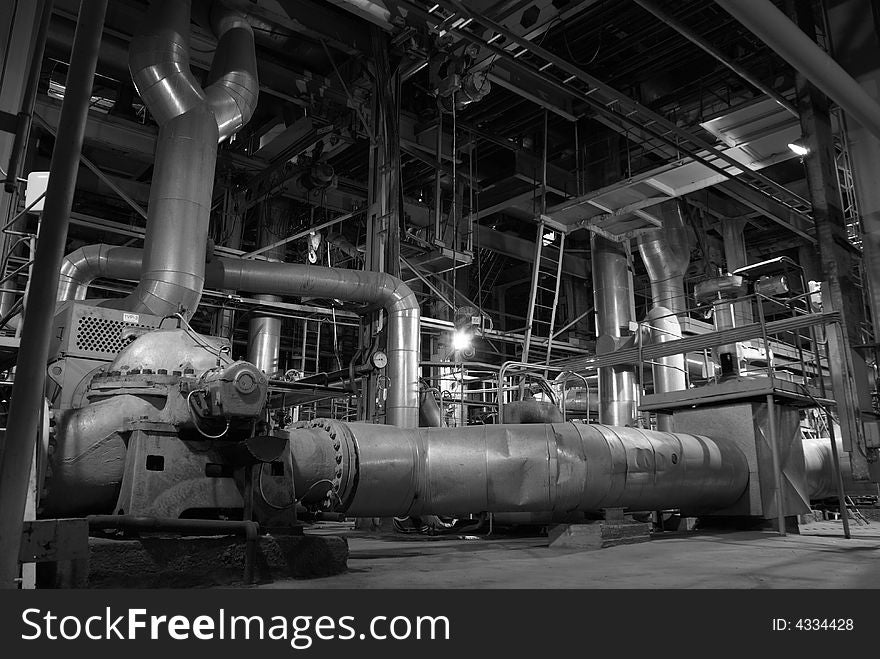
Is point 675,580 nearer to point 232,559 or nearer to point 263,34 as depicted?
point 232,559

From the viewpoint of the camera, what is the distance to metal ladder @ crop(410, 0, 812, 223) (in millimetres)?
6629

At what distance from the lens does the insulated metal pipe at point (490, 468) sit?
4.26 meters

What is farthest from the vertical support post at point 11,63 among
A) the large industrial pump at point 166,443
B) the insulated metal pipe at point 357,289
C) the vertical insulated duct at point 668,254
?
the vertical insulated duct at point 668,254

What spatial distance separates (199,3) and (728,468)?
24.6ft

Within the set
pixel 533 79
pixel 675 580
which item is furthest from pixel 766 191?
→ pixel 675 580

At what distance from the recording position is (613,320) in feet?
37.7

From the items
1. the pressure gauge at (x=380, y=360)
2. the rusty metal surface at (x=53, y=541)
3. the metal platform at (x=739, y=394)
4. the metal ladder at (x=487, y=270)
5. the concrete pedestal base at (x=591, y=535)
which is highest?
the metal ladder at (x=487, y=270)

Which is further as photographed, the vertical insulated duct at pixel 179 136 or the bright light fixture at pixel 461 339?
the bright light fixture at pixel 461 339

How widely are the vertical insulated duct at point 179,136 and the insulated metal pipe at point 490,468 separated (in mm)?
2399

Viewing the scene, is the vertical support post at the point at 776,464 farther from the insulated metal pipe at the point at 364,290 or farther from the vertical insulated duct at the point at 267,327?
the vertical insulated duct at the point at 267,327

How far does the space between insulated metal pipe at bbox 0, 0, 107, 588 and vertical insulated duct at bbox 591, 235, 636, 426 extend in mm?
9502

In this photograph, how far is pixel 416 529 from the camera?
7430mm

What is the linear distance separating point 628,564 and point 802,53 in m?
3.32

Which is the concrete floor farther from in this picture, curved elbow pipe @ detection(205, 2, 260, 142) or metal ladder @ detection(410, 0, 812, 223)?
metal ladder @ detection(410, 0, 812, 223)
